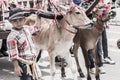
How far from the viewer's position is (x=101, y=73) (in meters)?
10.1

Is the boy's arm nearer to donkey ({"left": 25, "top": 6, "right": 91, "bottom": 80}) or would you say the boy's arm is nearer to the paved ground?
donkey ({"left": 25, "top": 6, "right": 91, "bottom": 80})

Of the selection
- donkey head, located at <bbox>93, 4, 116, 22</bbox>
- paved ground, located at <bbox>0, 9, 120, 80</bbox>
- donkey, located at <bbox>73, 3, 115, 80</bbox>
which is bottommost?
paved ground, located at <bbox>0, 9, 120, 80</bbox>

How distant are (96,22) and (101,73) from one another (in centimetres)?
A: 176

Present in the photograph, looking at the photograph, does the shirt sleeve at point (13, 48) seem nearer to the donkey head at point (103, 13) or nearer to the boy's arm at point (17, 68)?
the boy's arm at point (17, 68)

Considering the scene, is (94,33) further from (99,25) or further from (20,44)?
(20,44)

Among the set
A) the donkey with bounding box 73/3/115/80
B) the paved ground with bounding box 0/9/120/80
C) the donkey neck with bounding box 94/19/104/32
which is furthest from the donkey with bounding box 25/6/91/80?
the paved ground with bounding box 0/9/120/80

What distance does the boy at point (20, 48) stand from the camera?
5.86m

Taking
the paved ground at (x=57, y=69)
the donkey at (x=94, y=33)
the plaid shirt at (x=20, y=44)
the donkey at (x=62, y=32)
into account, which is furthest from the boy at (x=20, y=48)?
the paved ground at (x=57, y=69)

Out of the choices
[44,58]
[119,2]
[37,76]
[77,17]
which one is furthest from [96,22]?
[119,2]

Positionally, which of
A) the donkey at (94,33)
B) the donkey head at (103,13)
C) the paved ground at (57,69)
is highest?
the donkey head at (103,13)

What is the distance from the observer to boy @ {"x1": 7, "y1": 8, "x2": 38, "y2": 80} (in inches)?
231


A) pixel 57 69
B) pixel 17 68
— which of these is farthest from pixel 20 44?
pixel 57 69

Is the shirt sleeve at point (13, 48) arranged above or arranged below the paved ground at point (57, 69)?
above

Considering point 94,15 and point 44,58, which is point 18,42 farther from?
point 44,58
